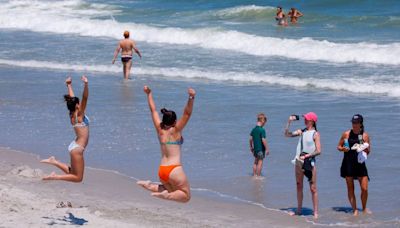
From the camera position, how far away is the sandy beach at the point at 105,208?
10.0 metres

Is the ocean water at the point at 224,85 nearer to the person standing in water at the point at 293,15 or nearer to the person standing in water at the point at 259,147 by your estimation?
the person standing in water at the point at 259,147

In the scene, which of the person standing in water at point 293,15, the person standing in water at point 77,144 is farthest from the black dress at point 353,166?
the person standing in water at point 293,15

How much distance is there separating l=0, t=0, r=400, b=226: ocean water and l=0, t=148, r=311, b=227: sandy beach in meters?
0.49

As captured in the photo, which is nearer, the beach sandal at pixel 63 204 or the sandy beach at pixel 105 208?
the sandy beach at pixel 105 208

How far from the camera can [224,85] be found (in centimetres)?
2083

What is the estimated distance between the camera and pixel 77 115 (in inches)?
404

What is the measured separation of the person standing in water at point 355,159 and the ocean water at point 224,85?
25cm

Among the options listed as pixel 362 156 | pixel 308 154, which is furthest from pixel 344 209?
pixel 308 154

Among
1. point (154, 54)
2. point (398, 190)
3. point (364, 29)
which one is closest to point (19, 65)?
point (154, 54)

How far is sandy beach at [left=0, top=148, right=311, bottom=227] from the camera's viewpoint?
10.0 meters

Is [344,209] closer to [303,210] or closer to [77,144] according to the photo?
[303,210]

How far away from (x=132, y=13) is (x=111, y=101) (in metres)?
19.6

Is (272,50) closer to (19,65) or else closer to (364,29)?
(364,29)

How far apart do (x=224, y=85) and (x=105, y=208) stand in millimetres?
10185
